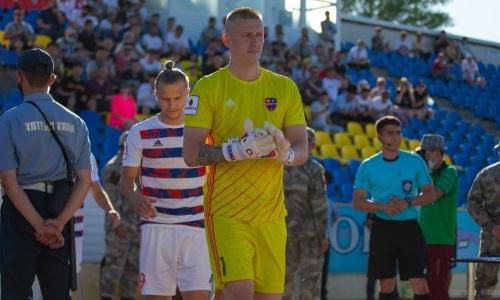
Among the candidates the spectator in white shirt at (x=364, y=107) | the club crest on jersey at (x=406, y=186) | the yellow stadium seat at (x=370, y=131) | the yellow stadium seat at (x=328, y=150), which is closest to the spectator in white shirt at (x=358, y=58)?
the spectator in white shirt at (x=364, y=107)

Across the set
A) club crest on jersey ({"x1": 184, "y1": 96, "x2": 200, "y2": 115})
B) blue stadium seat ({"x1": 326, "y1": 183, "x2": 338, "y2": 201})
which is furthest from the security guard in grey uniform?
blue stadium seat ({"x1": 326, "y1": 183, "x2": 338, "y2": 201})

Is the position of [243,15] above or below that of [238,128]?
above

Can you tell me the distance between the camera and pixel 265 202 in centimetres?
630

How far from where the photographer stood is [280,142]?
5.89 metres

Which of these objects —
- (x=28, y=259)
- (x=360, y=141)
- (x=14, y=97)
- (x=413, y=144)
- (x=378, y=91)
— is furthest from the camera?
(x=378, y=91)

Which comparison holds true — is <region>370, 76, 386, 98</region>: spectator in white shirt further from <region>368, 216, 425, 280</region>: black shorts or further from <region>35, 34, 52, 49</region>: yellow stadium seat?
<region>368, 216, 425, 280</region>: black shorts

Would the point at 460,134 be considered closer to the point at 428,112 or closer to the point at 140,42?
the point at 428,112

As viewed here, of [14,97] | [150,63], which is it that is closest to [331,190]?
[150,63]

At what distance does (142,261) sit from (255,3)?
18.8 meters

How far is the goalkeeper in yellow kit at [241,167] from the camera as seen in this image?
6.25 metres

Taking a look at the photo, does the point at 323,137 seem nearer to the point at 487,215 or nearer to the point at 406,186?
the point at 487,215

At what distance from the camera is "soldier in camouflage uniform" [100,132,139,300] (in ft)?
38.4

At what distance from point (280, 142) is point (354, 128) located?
1650 cm

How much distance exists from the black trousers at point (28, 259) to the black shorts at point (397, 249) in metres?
4.56
